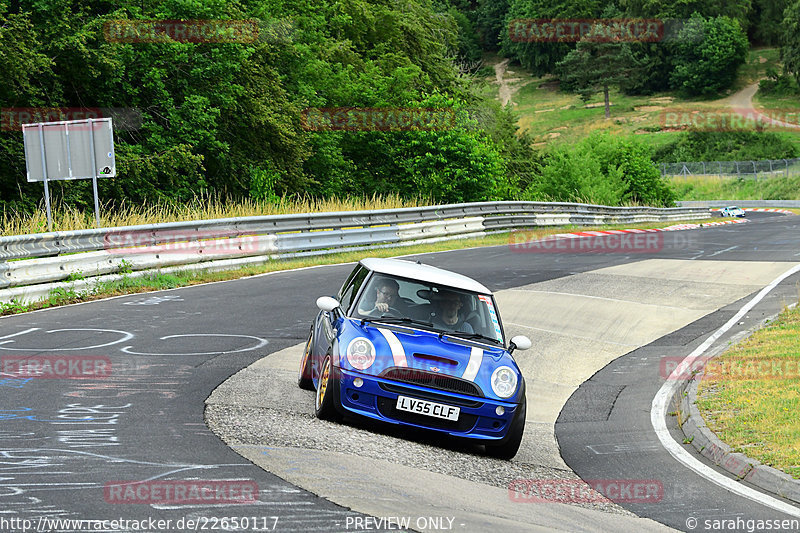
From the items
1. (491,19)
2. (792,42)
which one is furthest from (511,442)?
(491,19)

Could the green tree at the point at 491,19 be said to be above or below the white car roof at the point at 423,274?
above

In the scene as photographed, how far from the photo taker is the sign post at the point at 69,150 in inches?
666

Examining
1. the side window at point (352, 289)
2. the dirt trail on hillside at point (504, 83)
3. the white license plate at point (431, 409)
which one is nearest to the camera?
the white license plate at point (431, 409)

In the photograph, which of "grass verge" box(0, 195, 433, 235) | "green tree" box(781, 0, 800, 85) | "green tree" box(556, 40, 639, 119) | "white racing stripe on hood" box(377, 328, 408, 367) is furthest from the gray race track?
"green tree" box(781, 0, 800, 85)

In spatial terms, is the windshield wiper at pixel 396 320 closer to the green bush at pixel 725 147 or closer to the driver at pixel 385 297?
the driver at pixel 385 297

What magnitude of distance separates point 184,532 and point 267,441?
7.05 ft

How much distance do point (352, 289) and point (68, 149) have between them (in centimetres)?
1003

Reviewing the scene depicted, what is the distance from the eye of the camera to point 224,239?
19234mm

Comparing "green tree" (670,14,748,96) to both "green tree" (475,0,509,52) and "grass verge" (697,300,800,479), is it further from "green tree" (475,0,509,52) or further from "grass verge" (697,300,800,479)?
"grass verge" (697,300,800,479)

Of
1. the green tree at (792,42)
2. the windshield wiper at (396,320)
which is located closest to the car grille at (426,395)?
the windshield wiper at (396,320)

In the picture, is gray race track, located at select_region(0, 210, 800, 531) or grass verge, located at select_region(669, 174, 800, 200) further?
grass verge, located at select_region(669, 174, 800, 200)

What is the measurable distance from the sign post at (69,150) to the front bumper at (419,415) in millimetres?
10727

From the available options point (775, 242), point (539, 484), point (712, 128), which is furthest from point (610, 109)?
point (539, 484)

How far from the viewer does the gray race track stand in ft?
18.4
